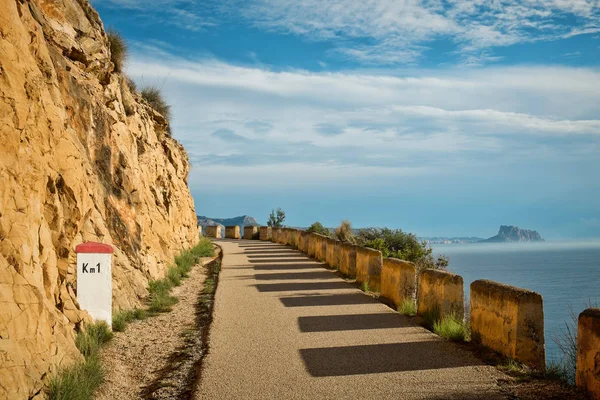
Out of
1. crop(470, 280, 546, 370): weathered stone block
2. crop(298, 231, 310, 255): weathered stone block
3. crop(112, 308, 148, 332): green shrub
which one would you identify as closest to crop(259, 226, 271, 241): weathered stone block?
crop(298, 231, 310, 255): weathered stone block

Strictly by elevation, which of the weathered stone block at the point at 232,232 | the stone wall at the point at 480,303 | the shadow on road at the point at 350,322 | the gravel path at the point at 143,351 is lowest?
the gravel path at the point at 143,351

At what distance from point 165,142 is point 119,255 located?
13.4 m

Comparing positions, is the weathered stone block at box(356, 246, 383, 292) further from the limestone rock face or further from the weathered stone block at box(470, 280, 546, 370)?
the weathered stone block at box(470, 280, 546, 370)

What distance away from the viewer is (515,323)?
25.9 ft

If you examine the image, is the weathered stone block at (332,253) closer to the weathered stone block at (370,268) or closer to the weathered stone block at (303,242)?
the weathered stone block at (370,268)

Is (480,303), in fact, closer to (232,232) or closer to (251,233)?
(251,233)

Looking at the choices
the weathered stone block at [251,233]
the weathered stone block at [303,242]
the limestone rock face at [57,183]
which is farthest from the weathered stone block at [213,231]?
the limestone rock face at [57,183]

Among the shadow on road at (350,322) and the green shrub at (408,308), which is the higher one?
the green shrub at (408,308)

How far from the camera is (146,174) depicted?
1814 cm

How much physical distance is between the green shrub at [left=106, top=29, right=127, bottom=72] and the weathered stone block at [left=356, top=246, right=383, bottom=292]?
9.78m

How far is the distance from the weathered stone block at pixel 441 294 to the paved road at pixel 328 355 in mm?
510

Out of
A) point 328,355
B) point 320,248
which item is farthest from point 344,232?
point 328,355

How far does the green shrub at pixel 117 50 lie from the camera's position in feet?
61.0

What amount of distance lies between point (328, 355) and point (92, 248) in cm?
429
